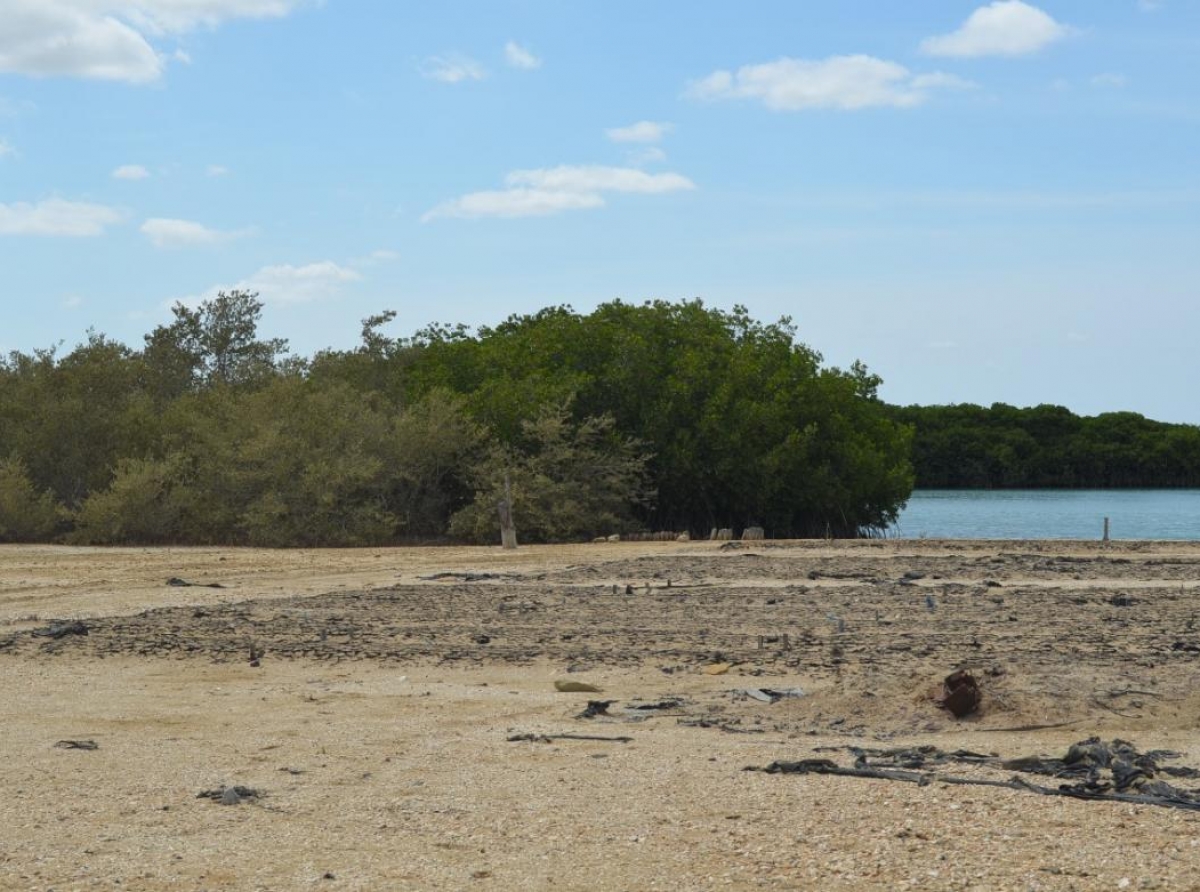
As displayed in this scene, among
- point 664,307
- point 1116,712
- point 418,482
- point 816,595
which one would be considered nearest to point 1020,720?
point 1116,712

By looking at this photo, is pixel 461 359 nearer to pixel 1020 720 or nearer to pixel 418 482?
pixel 418 482

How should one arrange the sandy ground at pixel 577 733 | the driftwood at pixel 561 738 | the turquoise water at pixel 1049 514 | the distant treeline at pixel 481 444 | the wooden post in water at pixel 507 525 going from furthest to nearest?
the turquoise water at pixel 1049 514, the distant treeline at pixel 481 444, the wooden post in water at pixel 507 525, the driftwood at pixel 561 738, the sandy ground at pixel 577 733

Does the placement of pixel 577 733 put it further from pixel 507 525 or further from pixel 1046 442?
pixel 1046 442

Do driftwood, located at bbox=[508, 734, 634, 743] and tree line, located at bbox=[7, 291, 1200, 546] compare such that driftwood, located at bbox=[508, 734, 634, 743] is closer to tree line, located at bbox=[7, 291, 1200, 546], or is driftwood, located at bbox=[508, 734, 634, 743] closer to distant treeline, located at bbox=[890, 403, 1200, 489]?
tree line, located at bbox=[7, 291, 1200, 546]

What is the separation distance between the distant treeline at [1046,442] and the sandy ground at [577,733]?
83.1 m

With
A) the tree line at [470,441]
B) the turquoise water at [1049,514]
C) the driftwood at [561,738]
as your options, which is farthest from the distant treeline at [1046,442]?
the driftwood at [561,738]

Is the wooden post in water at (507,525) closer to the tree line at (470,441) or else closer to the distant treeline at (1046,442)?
the tree line at (470,441)

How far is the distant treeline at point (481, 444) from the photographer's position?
33.4 m

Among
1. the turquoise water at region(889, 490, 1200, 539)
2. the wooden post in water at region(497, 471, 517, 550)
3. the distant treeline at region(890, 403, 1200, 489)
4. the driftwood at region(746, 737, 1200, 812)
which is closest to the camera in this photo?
the driftwood at region(746, 737, 1200, 812)

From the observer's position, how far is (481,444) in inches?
1415

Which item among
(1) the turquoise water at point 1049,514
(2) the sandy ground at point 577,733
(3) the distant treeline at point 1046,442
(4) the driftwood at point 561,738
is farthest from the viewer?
(3) the distant treeline at point 1046,442

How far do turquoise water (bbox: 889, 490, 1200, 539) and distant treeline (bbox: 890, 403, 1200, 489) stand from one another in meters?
1.80

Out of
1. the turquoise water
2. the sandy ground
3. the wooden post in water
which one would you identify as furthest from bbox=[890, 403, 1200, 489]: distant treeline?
the sandy ground

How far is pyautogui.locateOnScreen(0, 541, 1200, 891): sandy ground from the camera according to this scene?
6.08m
